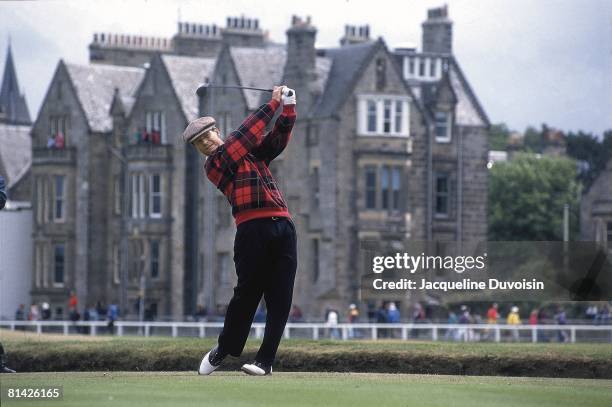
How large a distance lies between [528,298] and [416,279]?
1.95 meters

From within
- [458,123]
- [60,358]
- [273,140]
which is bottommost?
[60,358]

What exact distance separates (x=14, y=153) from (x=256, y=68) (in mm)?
24578

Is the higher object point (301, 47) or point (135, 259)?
point (301, 47)

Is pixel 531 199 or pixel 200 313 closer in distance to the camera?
pixel 200 313

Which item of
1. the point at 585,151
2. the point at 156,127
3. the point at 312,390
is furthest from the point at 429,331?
the point at 585,151

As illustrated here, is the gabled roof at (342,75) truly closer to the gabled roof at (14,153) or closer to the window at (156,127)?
the window at (156,127)

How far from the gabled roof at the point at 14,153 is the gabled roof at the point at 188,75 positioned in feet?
50.1

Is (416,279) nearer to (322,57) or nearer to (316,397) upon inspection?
(316,397)

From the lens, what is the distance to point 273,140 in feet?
49.9

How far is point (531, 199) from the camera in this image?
10588 centimetres

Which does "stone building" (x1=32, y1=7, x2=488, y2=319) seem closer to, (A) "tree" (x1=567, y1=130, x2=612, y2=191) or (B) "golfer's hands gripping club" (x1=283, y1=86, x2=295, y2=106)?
(A) "tree" (x1=567, y1=130, x2=612, y2=191)

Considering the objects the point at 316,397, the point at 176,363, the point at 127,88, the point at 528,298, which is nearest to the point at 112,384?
the point at 316,397

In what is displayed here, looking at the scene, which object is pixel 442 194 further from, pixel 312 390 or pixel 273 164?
pixel 312 390

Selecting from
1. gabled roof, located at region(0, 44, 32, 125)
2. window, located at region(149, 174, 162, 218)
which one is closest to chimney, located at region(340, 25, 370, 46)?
window, located at region(149, 174, 162, 218)
